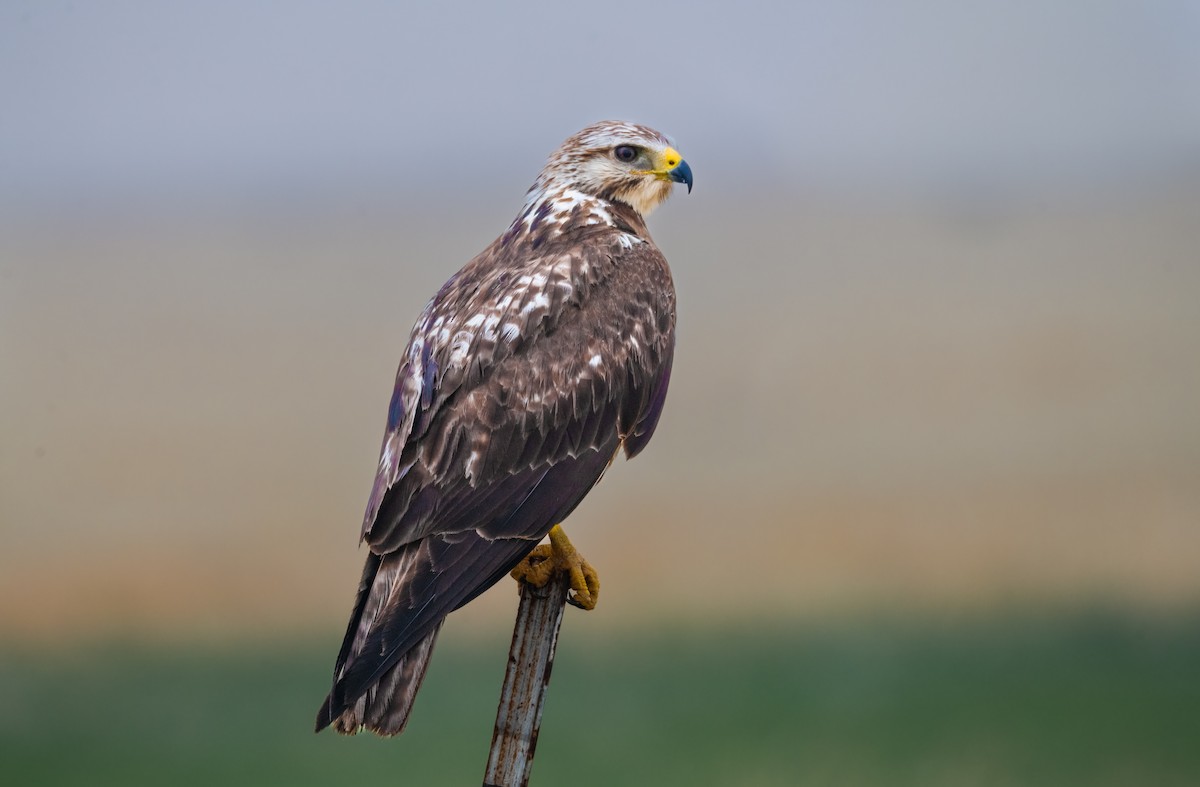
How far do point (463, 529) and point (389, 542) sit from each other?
17 centimetres

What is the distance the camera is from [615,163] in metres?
3.44

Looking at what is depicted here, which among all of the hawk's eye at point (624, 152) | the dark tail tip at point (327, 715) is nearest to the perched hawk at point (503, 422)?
the dark tail tip at point (327, 715)

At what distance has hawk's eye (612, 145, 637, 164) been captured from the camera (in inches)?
135

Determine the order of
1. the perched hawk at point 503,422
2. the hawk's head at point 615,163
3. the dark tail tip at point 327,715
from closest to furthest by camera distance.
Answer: the dark tail tip at point 327,715 → the perched hawk at point 503,422 → the hawk's head at point 615,163

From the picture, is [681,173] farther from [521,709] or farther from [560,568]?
[521,709]

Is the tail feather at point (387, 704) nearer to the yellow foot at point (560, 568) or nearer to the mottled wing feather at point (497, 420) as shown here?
the mottled wing feather at point (497, 420)

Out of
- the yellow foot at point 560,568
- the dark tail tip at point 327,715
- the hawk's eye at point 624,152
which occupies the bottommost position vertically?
the dark tail tip at point 327,715

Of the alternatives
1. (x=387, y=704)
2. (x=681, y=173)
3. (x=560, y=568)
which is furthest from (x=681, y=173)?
(x=387, y=704)

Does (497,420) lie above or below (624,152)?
below

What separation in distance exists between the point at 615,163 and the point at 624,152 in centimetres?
4

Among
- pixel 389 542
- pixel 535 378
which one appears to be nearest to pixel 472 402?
pixel 535 378

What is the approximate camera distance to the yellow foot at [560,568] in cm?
300

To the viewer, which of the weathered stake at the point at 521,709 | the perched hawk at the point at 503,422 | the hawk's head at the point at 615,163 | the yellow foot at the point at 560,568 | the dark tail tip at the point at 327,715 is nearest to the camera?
the dark tail tip at the point at 327,715

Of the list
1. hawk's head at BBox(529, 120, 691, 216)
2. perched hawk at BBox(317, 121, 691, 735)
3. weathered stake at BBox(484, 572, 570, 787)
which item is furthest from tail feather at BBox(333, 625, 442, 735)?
hawk's head at BBox(529, 120, 691, 216)
